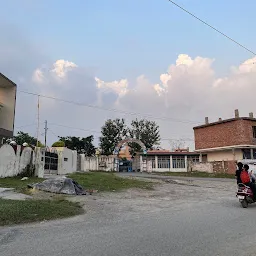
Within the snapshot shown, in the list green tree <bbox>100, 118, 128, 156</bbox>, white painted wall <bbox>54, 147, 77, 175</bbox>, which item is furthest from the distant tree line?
white painted wall <bbox>54, 147, 77, 175</bbox>

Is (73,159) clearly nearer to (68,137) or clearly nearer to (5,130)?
(5,130)

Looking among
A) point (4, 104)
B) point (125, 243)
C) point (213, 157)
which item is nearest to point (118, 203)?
point (125, 243)

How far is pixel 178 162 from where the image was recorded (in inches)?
2110

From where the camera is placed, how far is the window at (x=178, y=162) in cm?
5344

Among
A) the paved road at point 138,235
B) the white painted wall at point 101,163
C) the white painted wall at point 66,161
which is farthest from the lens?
the white painted wall at point 101,163

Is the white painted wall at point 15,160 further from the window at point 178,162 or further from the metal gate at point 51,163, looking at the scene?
the window at point 178,162

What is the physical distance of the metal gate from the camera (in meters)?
25.3

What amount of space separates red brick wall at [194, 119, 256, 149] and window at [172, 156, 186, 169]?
11.3 ft

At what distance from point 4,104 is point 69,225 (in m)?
19.4

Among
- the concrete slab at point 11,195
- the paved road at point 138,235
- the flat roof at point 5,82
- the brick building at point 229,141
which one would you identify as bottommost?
the paved road at point 138,235


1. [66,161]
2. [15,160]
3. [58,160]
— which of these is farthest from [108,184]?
[66,161]

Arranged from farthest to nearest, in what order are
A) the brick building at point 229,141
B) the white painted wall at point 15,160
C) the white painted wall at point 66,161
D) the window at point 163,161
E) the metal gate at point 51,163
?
the window at point 163,161
the brick building at point 229,141
the white painted wall at point 66,161
the metal gate at point 51,163
the white painted wall at point 15,160

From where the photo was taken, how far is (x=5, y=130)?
2334 centimetres

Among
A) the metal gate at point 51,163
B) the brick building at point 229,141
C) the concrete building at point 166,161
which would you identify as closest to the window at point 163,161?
the concrete building at point 166,161
